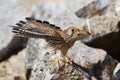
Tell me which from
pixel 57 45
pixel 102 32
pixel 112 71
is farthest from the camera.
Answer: pixel 102 32

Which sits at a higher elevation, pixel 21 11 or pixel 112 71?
pixel 21 11

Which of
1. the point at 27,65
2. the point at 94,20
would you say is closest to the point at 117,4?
the point at 94,20

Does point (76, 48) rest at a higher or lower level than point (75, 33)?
lower

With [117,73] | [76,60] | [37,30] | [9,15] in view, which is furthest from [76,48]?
[9,15]

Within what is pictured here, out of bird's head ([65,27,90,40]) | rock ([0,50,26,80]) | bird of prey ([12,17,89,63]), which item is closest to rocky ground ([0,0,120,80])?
rock ([0,50,26,80])

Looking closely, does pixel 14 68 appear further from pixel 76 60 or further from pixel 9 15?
pixel 76 60

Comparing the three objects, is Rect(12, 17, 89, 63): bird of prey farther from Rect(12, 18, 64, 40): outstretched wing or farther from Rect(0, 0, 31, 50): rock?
Rect(0, 0, 31, 50): rock

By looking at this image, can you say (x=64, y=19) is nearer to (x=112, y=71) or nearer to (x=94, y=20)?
(x=94, y=20)

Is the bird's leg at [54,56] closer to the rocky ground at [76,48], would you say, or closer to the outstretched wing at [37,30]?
the rocky ground at [76,48]
